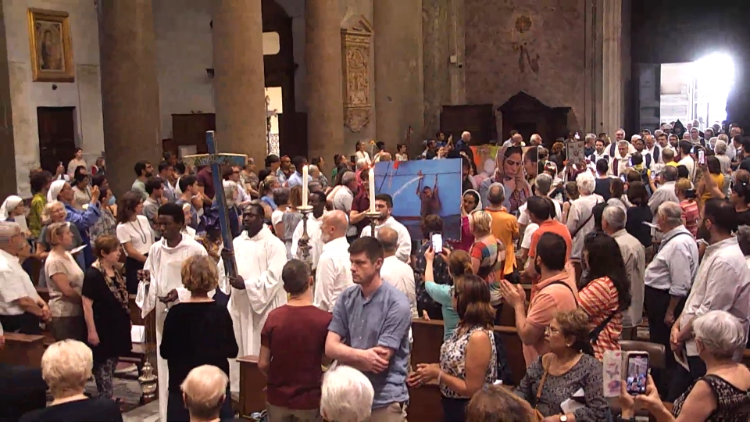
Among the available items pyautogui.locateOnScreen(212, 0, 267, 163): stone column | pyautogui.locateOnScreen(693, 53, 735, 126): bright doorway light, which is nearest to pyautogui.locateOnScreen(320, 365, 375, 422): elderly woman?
pyautogui.locateOnScreen(212, 0, 267, 163): stone column

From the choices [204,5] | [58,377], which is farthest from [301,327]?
[204,5]

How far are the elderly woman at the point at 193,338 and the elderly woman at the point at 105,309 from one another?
1.79 metres

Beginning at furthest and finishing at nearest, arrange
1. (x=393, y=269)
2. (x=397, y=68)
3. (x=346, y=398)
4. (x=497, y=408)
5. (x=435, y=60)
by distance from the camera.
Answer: (x=435, y=60) → (x=397, y=68) → (x=393, y=269) → (x=346, y=398) → (x=497, y=408)

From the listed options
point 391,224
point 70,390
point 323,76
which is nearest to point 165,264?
point 391,224

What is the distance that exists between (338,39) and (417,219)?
1168 centimetres

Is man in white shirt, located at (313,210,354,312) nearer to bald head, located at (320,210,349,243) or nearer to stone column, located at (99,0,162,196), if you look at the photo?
bald head, located at (320,210,349,243)

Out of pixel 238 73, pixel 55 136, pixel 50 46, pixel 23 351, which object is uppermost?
pixel 50 46

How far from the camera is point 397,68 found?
2295 centimetres

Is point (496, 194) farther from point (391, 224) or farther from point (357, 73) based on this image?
point (357, 73)

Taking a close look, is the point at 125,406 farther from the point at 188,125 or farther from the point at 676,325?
the point at 188,125

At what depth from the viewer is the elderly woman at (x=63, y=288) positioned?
278 inches

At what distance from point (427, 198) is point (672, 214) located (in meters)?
2.64

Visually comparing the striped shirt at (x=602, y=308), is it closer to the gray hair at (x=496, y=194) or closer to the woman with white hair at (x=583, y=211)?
the gray hair at (x=496, y=194)

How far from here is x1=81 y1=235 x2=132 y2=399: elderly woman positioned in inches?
271
